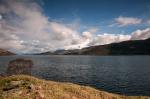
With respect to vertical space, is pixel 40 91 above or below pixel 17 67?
above

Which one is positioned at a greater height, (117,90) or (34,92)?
(34,92)

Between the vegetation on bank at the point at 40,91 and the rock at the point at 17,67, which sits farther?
the rock at the point at 17,67

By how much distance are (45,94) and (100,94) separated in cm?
1031

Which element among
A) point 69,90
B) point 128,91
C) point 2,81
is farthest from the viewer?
point 128,91

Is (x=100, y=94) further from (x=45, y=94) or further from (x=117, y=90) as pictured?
Answer: (x=117, y=90)

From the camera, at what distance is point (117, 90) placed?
8100cm

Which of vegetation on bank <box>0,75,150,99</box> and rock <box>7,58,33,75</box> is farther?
rock <box>7,58,33,75</box>

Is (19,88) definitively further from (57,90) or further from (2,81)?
(2,81)

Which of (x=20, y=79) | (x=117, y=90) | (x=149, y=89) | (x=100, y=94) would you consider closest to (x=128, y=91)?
(x=117, y=90)

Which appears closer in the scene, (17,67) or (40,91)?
(40,91)

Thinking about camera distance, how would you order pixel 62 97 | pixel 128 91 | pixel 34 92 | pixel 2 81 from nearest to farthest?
pixel 34 92 → pixel 62 97 → pixel 2 81 → pixel 128 91

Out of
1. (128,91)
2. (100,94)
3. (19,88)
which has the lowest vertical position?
(128,91)

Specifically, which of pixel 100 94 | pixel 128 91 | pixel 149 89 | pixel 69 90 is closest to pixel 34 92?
pixel 69 90

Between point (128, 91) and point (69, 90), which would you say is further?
point (128, 91)
